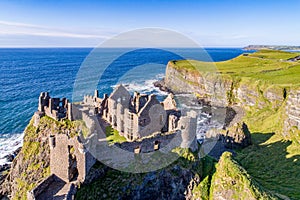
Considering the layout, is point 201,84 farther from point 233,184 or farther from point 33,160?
point 233,184

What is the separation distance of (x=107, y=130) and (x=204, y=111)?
54441 mm

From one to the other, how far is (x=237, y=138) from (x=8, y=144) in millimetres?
46980

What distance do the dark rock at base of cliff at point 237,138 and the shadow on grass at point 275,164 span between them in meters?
1.37

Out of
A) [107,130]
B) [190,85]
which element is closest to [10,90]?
[190,85]

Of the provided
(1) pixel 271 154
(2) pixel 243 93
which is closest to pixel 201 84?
(2) pixel 243 93

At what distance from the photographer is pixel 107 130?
123 ft

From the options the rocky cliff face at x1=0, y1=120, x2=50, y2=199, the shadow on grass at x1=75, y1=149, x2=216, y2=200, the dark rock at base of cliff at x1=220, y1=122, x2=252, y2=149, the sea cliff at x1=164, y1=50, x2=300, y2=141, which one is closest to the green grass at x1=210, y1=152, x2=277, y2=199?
the shadow on grass at x1=75, y1=149, x2=216, y2=200

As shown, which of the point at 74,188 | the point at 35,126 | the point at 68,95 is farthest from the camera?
the point at 68,95

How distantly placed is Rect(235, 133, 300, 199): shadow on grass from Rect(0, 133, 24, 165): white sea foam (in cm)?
Answer: 4361

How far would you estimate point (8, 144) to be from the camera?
5744cm

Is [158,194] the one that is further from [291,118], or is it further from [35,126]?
[291,118]

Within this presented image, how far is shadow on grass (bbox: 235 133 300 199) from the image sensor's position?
108ft

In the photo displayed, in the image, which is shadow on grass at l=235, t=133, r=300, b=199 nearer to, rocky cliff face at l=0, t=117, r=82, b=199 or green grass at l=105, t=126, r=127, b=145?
green grass at l=105, t=126, r=127, b=145

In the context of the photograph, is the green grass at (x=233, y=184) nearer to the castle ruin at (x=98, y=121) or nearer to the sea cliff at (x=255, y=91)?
the castle ruin at (x=98, y=121)
